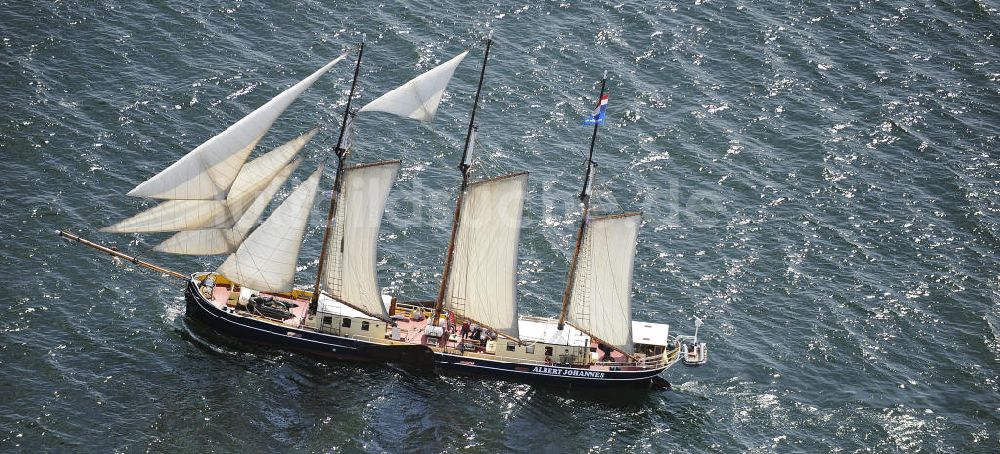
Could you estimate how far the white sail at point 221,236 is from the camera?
302 ft

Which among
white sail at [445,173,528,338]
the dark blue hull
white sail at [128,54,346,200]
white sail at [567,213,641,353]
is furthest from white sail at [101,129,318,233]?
white sail at [567,213,641,353]

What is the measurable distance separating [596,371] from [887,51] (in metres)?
60.7

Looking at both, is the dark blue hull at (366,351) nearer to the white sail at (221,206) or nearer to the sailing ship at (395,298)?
the sailing ship at (395,298)

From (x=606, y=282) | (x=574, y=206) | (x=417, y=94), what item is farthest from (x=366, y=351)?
(x=574, y=206)

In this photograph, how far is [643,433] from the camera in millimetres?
90875

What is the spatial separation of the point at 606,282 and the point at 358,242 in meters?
19.0

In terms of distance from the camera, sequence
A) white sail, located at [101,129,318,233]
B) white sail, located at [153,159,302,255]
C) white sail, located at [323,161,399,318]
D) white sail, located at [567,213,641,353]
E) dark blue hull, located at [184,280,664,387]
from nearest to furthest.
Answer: white sail, located at [101,129,318,233]
white sail, located at [153,159,302,255]
dark blue hull, located at [184,280,664,387]
white sail, located at [323,161,399,318]
white sail, located at [567,213,641,353]

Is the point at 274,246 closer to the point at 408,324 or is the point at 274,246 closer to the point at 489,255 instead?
the point at 408,324

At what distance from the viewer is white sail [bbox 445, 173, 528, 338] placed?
9425cm

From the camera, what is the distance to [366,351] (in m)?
93.5

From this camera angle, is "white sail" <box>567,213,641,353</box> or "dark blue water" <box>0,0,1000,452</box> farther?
"white sail" <box>567,213,641,353</box>

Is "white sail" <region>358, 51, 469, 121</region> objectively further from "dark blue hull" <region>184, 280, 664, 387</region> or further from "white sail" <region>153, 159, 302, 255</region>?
"dark blue hull" <region>184, 280, 664, 387</region>

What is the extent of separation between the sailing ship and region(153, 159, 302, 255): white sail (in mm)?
98

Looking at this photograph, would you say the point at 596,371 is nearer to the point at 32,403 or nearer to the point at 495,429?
the point at 495,429
